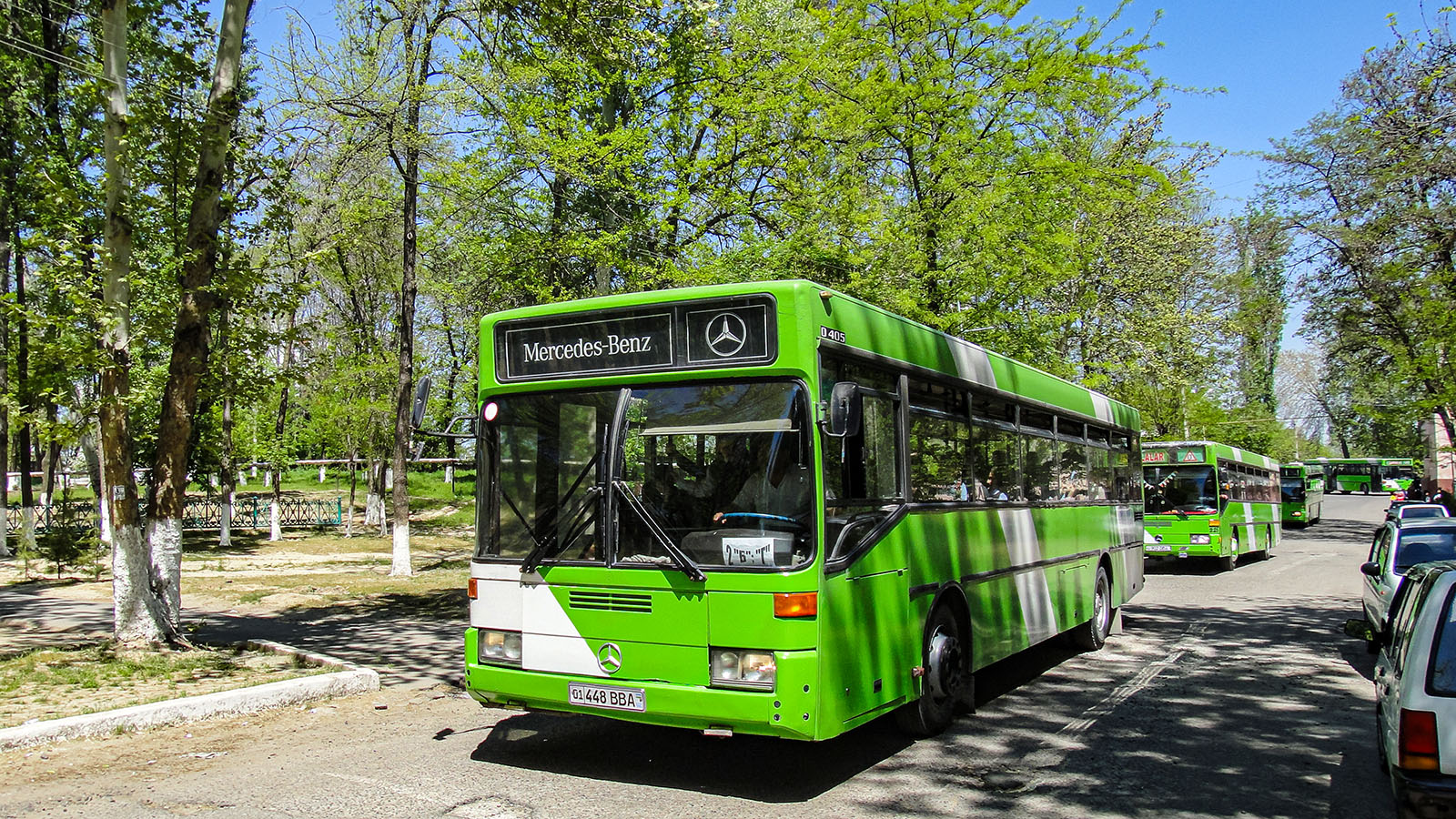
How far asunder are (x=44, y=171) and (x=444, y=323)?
2474 centimetres

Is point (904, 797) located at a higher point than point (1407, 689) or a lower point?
lower

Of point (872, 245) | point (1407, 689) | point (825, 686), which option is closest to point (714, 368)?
point (825, 686)

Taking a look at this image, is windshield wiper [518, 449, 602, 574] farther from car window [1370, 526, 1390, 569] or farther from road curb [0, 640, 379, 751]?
car window [1370, 526, 1390, 569]

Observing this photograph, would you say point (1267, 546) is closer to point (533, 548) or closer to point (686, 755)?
point (686, 755)

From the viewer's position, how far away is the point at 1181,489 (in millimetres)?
22344

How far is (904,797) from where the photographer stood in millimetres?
6035

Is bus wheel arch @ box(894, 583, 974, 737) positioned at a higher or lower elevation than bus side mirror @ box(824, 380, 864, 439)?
lower

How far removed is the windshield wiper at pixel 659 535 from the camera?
234 inches

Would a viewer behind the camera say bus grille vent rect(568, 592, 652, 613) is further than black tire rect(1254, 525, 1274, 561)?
No

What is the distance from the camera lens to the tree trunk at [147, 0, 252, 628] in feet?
33.4

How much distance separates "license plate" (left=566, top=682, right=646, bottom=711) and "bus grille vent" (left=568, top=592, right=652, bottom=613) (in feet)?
1.54

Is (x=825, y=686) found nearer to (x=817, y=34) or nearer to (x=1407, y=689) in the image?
(x=1407, y=689)

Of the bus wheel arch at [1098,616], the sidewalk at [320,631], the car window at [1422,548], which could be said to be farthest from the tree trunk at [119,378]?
the car window at [1422,548]

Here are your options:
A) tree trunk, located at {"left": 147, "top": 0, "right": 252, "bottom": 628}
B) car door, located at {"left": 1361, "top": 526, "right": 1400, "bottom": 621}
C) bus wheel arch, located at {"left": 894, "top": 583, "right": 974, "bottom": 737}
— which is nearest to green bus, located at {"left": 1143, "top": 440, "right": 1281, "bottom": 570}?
car door, located at {"left": 1361, "top": 526, "right": 1400, "bottom": 621}
